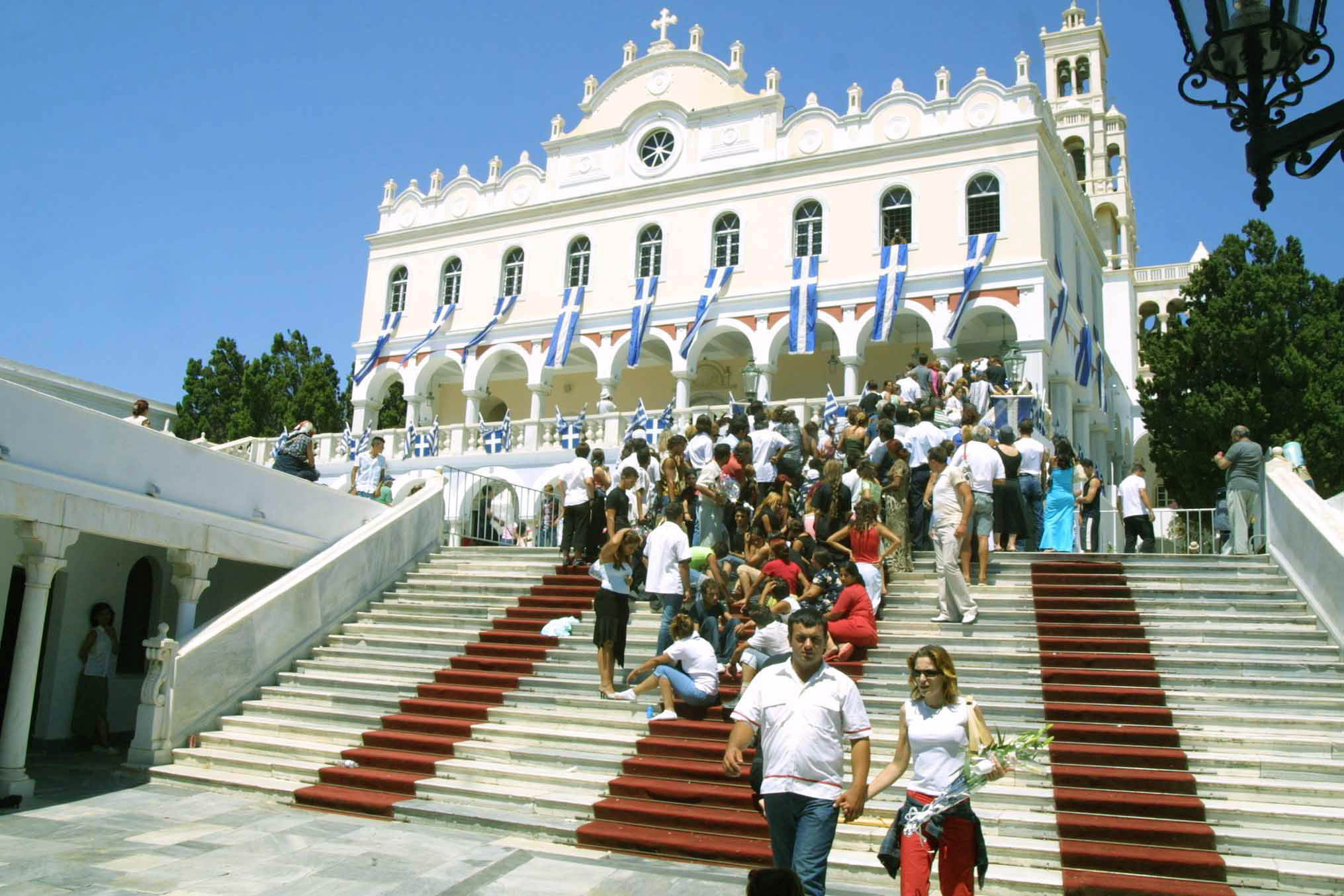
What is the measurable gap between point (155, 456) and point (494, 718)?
474 centimetres

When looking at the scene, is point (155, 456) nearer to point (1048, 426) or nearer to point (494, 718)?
point (494, 718)

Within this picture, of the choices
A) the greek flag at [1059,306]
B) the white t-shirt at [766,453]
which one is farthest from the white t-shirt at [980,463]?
the greek flag at [1059,306]

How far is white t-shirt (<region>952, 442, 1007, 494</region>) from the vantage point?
1212 cm

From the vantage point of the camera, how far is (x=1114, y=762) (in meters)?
8.36

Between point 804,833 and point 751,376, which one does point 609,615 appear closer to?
point 804,833

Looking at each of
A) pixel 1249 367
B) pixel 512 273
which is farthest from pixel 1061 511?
pixel 512 273

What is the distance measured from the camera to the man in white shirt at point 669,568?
10.7 m

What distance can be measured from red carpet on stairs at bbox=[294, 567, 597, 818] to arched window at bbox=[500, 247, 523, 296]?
64.8 ft

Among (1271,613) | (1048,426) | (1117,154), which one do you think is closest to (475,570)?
(1271,613)

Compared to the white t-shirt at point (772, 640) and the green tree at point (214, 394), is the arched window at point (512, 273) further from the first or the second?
the white t-shirt at point (772, 640)

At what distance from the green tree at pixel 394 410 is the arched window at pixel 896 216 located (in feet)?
70.6

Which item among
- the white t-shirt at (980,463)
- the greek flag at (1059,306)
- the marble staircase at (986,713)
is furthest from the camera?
the greek flag at (1059,306)

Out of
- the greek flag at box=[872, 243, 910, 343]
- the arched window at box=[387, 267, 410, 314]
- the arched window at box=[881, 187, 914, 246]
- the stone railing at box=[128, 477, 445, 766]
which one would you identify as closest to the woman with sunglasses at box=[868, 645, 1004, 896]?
the stone railing at box=[128, 477, 445, 766]

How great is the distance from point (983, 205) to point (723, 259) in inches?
279
